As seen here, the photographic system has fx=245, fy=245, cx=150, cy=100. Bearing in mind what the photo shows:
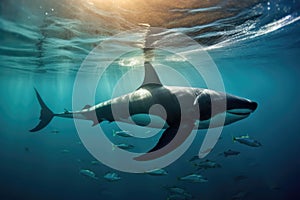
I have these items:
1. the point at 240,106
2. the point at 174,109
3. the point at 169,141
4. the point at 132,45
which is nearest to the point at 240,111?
the point at 240,106

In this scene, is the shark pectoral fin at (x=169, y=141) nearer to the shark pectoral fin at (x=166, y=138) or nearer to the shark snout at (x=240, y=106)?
the shark pectoral fin at (x=166, y=138)

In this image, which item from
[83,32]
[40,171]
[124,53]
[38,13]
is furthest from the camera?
[40,171]

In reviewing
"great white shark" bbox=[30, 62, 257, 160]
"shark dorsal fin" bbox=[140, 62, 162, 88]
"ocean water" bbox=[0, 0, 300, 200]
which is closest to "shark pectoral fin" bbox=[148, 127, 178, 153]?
"great white shark" bbox=[30, 62, 257, 160]

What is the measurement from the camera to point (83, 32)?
38.1 feet

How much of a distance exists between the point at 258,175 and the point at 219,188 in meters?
5.44

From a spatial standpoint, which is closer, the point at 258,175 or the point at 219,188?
the point at 219,188

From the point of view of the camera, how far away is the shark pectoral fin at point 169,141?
4180 millimetres

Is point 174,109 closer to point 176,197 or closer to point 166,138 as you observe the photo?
point 166,138

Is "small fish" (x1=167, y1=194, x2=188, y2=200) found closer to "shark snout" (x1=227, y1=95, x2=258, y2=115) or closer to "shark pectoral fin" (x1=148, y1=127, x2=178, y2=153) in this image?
"shark pectoral fin" (x1=148, y1=127, x2=178, y2=153)

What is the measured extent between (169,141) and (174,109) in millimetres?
880

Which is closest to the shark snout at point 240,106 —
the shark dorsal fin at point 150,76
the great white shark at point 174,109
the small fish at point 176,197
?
the great white shark at point 174,109

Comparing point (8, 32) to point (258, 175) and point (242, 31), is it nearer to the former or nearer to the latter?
point (242, 31)

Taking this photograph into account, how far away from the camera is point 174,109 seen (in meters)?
5.08

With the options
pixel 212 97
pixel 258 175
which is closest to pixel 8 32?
pixel 212 97
